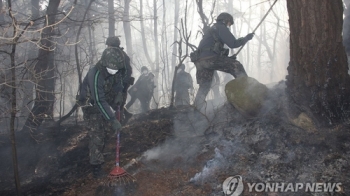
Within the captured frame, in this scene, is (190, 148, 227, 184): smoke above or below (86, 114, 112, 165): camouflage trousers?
below

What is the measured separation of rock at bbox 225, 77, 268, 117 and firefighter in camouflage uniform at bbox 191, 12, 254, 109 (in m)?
0.69

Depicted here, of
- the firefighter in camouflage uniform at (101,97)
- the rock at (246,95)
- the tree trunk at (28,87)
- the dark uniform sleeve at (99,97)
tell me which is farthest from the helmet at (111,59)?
the rock at (246,95)

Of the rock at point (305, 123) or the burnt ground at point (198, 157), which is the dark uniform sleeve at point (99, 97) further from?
the rock at point (305, 123)

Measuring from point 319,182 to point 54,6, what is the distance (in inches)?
255

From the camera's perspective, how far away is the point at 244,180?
3133mm

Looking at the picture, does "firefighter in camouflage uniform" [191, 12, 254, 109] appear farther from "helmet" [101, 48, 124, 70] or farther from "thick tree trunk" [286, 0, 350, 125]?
"helmet" [101, 48, 124, 70]

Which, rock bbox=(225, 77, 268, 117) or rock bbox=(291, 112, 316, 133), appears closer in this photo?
rock bbox=(291, 112, 316, 133)

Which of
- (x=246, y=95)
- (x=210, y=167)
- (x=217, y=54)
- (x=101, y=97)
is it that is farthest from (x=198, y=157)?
(x=217, y=54)

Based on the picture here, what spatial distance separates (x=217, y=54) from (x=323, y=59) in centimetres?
214

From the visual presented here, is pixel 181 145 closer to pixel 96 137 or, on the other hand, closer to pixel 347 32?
pixel 96 137

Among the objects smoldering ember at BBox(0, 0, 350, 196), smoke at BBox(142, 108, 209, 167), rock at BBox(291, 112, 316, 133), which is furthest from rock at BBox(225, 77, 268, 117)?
rock at BBox(291, 112, 316, 133)

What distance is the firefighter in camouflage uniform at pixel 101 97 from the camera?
3.92 meters

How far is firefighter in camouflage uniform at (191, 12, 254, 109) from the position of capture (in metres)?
4.98

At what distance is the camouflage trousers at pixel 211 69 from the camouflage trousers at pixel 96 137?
1958 millimetres
